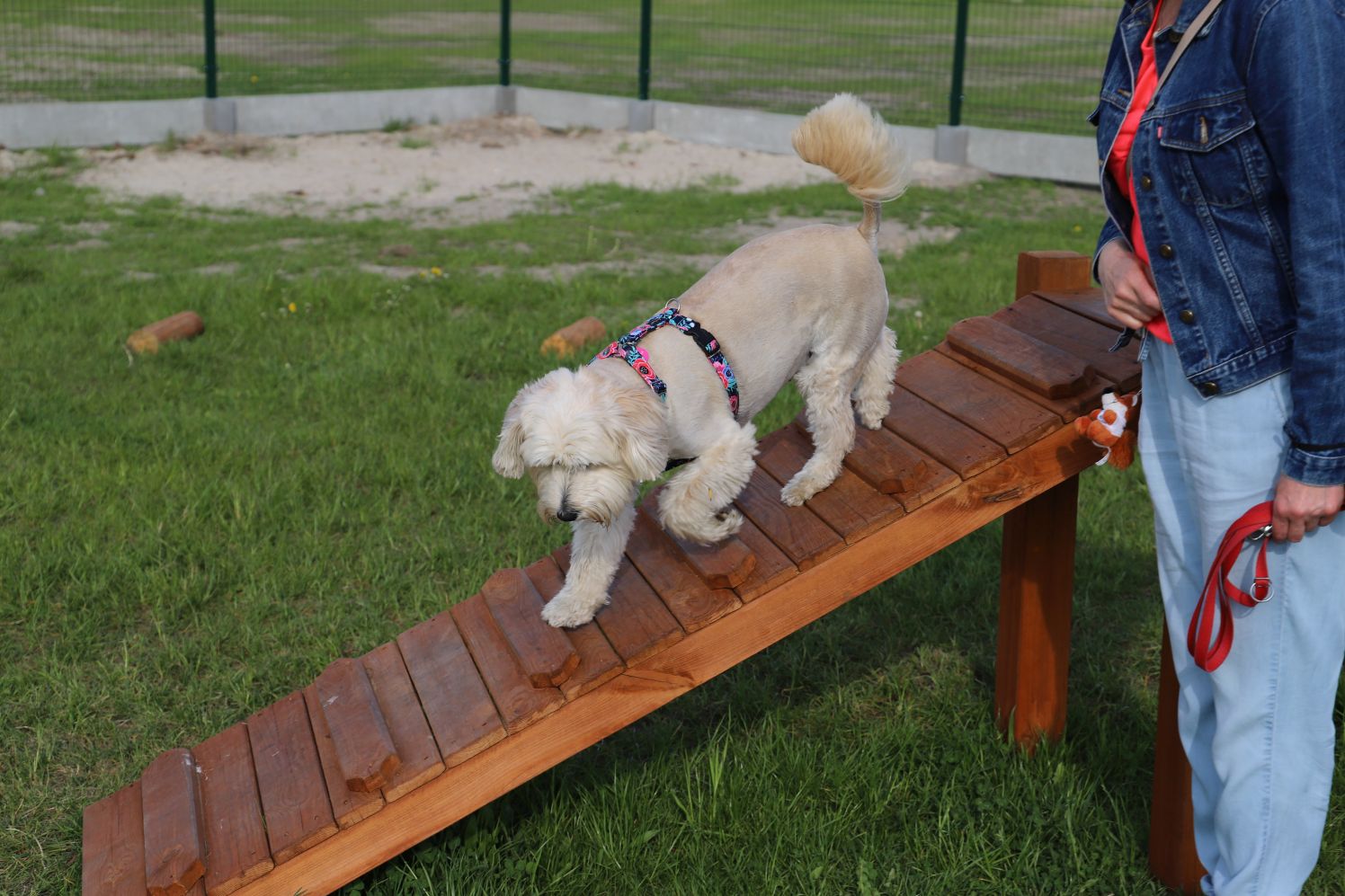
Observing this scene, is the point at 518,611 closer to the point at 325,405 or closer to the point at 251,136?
the point at 325,405

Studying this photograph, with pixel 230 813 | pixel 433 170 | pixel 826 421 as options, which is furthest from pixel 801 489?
pixel 433 170

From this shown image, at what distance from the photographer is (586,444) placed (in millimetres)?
3160

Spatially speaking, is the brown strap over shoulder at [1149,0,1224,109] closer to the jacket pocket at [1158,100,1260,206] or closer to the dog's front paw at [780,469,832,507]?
the jacket pocket at [1158,100,1260,206]

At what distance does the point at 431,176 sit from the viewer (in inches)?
Answer: 552

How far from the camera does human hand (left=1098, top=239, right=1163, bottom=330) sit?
8.98ft

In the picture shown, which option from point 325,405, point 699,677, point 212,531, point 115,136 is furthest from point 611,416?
point 115,136

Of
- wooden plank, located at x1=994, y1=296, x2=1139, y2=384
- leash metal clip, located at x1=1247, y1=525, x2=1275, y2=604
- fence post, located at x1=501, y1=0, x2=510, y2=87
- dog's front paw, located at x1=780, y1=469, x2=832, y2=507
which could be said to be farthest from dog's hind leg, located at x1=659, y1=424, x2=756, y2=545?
fence post, located at x1=501, y1=0, x2=510, y2=87

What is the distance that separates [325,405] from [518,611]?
137 inches

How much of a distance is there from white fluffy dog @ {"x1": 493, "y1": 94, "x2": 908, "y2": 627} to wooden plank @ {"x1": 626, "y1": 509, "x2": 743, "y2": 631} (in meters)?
0.13

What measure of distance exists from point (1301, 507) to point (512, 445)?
72.9 inches

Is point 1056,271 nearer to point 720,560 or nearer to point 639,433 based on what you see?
point 720,560

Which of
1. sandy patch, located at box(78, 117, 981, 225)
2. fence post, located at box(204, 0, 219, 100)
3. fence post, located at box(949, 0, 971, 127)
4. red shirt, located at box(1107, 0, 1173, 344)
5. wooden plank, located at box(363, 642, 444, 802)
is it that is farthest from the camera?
fence post, located at box(204, 0, 219, 100)

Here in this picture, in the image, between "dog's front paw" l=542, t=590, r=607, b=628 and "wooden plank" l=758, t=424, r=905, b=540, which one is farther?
"dog's front paw" l=542, t=590, r=607, b=628

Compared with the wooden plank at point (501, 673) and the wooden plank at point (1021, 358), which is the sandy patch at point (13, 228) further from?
the wooden plank at point (1021, 358)
